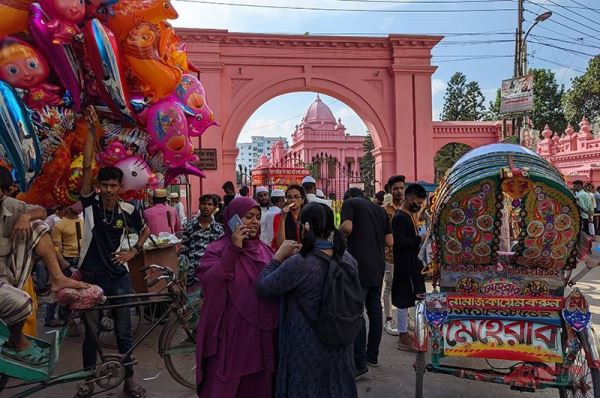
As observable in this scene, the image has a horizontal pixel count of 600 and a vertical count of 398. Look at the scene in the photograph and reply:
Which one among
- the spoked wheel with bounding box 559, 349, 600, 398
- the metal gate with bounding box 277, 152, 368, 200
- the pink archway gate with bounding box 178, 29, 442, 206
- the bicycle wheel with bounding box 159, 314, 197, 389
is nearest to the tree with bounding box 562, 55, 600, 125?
the metal gate with bounding box 277, 152, 368, 200

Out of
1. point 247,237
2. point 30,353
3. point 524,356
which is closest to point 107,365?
point 30,353

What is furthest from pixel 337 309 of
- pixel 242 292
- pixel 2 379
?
pixel 2 379

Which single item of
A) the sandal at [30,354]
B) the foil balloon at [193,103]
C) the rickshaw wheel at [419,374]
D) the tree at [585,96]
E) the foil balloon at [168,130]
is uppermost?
the tree at [585,96]

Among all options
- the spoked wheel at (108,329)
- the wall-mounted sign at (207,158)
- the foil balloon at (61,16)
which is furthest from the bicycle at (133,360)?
the wall-mounted sign at (207,158)

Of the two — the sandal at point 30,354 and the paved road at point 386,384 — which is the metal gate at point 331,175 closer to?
the paved road at point 386,384

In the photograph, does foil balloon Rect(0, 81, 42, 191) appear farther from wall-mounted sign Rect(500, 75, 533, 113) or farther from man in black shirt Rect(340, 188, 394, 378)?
wall-mounted sign Rect(500, 75, 533, 113)

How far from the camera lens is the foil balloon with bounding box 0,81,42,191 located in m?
4.38

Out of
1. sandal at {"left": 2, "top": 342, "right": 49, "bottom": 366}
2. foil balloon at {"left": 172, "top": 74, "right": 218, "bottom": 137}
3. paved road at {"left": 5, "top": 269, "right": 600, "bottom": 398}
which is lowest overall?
paved road at {"left": 5, "top": 269, "right": 600, "bottom": 398}

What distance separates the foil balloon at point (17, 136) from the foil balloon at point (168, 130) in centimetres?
129

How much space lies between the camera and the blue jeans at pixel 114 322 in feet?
12.0

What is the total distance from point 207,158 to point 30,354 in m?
12.2

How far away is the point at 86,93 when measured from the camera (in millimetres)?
5324

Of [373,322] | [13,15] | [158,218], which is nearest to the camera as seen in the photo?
[373,322]

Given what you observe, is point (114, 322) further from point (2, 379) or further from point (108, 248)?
point (2, 379)
